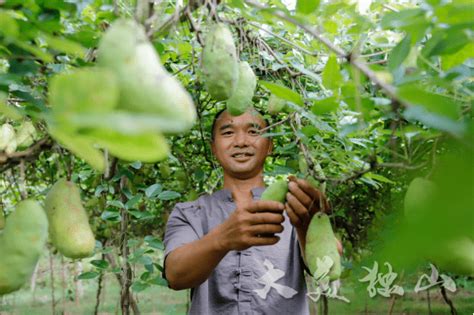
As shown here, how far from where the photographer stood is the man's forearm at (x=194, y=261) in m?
1.80

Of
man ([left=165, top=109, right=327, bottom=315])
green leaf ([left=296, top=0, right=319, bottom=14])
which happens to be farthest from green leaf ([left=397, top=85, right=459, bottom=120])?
man ([left=165, top=109, right=327, bottom=315])

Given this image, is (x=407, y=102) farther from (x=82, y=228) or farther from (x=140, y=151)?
(x=82, y=228)

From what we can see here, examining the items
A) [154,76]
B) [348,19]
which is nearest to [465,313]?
[348,19]

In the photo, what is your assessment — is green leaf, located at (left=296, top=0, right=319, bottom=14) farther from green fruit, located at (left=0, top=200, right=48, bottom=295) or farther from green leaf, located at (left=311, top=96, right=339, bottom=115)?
green fruit, located at (left=0, top=200, right=48, bottom=295)

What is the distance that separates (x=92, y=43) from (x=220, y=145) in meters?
1.26

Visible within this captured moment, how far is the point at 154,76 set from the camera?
630mm

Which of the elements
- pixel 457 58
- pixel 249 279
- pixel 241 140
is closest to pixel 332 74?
pixel 457 58

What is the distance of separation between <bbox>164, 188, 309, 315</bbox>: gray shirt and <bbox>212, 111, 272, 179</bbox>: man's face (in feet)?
0.48

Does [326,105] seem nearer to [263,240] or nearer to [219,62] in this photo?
[219,62]

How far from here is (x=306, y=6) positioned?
1.11 m

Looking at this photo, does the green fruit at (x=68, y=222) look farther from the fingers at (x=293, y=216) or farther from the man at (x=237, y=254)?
the man at (x=237, y=254)

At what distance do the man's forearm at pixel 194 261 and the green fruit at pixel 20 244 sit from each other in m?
0.84

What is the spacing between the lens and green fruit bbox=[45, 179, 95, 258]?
1.08 metres

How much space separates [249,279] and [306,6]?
4.45 feet
